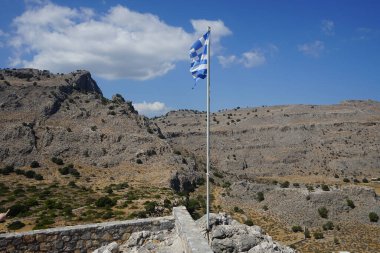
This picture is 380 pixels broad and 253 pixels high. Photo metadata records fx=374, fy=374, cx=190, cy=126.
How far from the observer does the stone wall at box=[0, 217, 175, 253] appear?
10703mm

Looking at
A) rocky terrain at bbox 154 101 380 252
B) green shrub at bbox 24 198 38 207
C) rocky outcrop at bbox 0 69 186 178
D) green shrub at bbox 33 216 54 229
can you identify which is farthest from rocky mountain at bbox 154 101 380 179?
green shrub at bbox 33 216 54 229

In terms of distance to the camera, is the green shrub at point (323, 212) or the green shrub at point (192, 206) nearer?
the green shrub at point (323, 212)

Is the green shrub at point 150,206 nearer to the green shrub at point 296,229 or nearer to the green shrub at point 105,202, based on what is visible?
the green shrub at point 105,202

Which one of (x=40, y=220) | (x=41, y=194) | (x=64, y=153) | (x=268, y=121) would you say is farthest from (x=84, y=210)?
(x=268, y=121)

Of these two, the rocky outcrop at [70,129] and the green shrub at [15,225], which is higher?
the rocky outcrop at [70,129]

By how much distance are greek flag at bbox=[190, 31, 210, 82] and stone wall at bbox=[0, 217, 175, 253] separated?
5.30 meters

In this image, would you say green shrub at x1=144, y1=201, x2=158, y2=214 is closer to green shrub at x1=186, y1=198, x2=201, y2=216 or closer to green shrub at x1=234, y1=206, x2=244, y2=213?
green shrub at x1=186, y1=198, x2=201, y2=216

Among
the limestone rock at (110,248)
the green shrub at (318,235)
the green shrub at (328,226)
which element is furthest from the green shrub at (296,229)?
the limestone rock at (110,248)

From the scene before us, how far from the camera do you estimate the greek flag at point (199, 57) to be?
13559 mm

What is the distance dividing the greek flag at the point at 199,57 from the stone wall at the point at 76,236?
209 inches

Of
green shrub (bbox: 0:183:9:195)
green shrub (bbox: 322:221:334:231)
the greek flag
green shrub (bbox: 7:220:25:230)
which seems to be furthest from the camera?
green shrub (bbox: 0:183:9:195)

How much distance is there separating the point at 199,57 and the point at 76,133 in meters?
50.3

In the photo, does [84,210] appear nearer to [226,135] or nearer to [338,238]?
[338,238]

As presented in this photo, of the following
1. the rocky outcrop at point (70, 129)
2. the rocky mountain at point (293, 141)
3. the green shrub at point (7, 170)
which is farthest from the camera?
the rocky mountain at point (293, 141)
